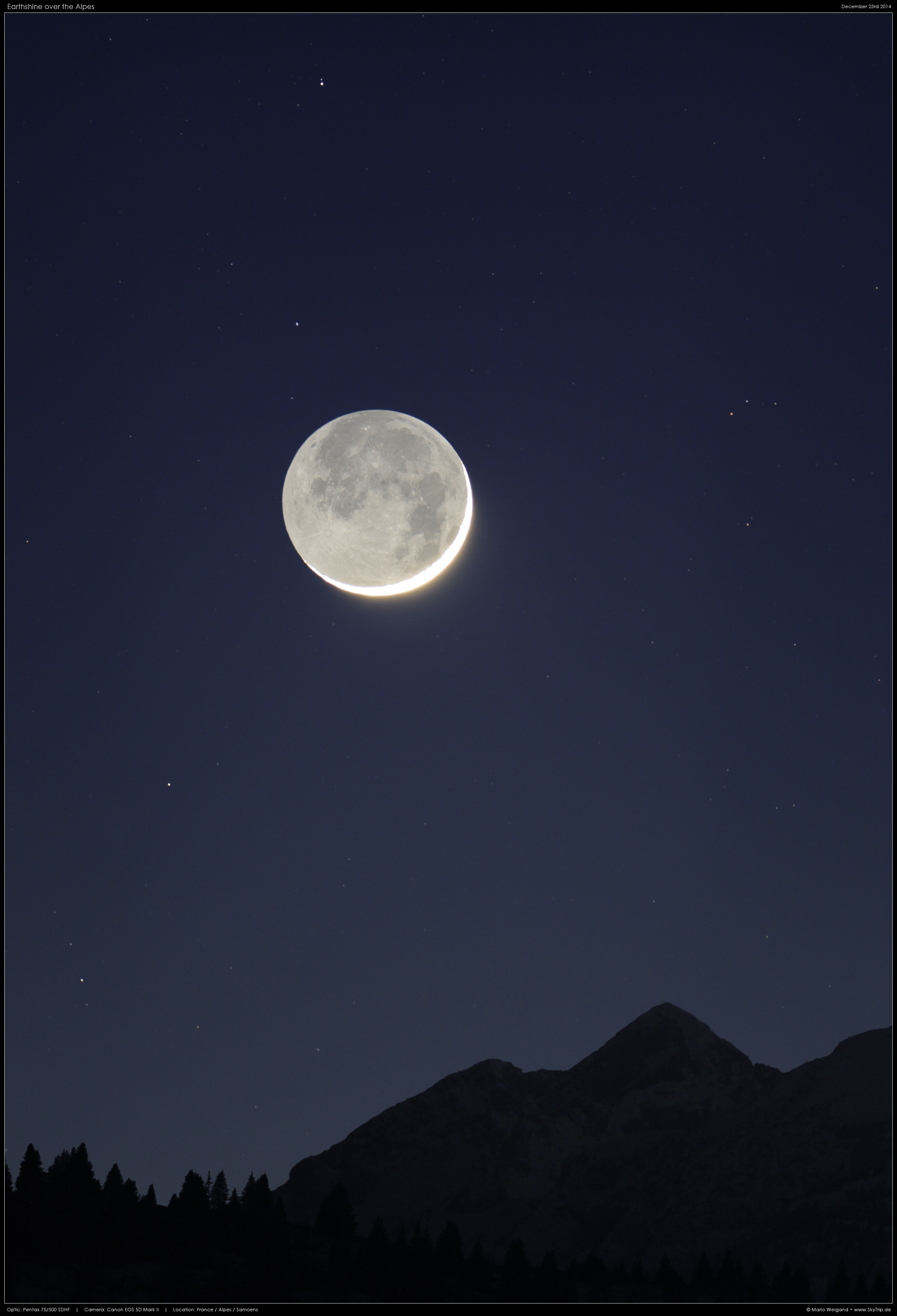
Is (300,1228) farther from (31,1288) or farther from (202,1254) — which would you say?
A: (31,1288)

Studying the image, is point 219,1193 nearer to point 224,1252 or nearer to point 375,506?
point 224,1252

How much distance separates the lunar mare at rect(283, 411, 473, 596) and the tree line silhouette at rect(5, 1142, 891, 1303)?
6189cm

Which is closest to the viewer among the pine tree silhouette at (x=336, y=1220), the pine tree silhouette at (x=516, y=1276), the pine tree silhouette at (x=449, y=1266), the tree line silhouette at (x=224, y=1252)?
the tree line silhouette at (x=224, y=1252)

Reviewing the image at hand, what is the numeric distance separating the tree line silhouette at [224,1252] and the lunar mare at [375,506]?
6189 centimetres

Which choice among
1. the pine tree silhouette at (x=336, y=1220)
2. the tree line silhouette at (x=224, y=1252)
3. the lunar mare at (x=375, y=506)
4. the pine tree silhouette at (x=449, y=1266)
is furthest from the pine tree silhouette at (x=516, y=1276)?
the lunar mare at (x=375, y=506)

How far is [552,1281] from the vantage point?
362ft

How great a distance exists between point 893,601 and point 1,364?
1359 inches

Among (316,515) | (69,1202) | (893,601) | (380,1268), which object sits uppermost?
(316,515)

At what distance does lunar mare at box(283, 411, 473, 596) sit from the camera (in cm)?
4812

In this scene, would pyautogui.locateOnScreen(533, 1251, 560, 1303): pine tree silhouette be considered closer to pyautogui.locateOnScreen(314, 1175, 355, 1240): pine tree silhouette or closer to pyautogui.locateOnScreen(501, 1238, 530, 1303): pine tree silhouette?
pyautogui.locateOnScreen(501, 1238, 530, 1303): pine tree silhouette

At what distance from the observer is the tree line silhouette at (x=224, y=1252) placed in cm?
8438

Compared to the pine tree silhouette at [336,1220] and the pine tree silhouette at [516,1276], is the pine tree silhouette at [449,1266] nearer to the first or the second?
the pine tree silhouette at [516,1276]

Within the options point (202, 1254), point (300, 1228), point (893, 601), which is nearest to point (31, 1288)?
point (202, 1254)

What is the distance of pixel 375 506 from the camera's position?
48031 mm
